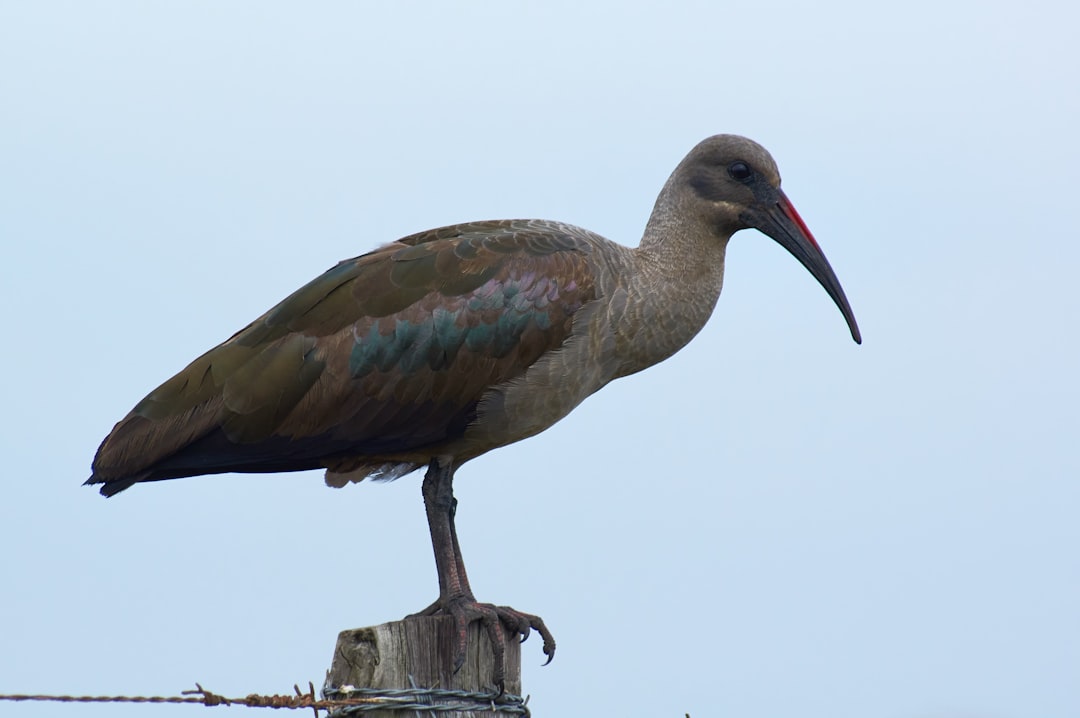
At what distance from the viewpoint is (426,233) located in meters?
7.61

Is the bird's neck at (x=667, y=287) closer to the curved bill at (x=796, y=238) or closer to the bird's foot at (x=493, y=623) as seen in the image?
the curved bill at (x=796, y=238)

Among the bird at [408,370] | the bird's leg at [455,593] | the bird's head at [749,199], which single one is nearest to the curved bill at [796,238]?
the bird's head at [749,199]

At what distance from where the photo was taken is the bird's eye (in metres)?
7.91

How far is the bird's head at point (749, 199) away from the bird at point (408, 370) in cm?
83

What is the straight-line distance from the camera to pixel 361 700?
517 cm

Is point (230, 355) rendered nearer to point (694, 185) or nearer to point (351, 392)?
point (351, 392)

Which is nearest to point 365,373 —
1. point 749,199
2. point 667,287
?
point 667,287

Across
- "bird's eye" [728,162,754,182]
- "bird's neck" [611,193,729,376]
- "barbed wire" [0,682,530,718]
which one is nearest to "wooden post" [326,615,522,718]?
"barbed wire" [0,682,530,718]

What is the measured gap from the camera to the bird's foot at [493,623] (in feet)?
18.3

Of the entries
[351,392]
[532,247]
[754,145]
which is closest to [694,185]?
[754,145]

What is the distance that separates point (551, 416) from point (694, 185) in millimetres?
1672

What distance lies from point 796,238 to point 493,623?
308cm

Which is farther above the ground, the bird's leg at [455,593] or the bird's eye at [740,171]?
the bird's eye at [740,171]

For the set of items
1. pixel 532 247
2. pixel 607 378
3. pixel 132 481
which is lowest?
pixel 132 481
